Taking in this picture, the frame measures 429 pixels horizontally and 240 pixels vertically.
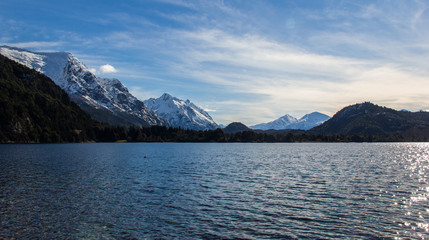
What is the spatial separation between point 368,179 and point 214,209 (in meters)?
42.4

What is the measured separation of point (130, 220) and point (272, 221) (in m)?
16.3

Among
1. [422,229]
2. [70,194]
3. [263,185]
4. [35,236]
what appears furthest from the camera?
[263,185]

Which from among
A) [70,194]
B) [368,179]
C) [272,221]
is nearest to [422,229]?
[272,221]

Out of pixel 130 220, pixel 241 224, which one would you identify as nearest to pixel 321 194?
pixel 241 224

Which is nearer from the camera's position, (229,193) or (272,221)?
(272,221)

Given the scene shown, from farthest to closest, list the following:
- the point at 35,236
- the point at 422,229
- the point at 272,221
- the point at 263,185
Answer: the point at 263,185 → the point at 272,221 → the point at 422,229 → the point at 35,236

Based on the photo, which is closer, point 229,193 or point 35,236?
point 35,236

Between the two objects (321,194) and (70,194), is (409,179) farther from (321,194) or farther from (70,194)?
(70,194)

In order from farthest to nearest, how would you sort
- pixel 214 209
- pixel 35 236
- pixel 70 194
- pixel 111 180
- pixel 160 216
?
pixel 111 180
pixel 70 194
pixel 214 209
pixel 160 216
pixel 35 236

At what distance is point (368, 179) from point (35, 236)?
62549 millimetres

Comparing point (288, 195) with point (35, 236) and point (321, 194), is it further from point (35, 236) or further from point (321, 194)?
point (35, 236)

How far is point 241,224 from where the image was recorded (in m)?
32.1

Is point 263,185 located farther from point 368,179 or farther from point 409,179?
point 409,179

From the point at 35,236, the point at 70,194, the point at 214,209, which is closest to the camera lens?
the point at 35,236
